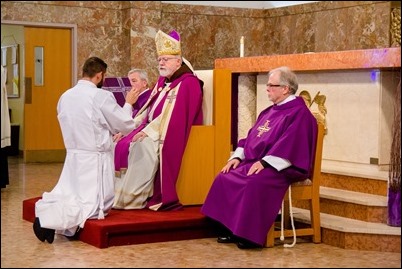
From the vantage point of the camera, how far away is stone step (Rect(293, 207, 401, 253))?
5496 millimetres

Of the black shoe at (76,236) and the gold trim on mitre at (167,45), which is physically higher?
the gold trim on mitre at (167,45)

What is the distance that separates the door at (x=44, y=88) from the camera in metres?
11.9

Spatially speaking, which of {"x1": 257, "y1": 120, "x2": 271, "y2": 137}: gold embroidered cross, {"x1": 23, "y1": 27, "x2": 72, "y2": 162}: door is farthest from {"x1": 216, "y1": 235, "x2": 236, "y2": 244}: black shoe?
{"x1": 23, "y1": 27, "x2": 72, "y2": 162}: door

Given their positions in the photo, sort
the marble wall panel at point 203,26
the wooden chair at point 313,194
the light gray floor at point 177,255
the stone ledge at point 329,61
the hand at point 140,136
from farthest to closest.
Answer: the marble wall panel at point 203,26
the hand at point 140,136
the stone ledge at point 329,61
the wooden chair at point 313,194
the light gray floor at point 177,255

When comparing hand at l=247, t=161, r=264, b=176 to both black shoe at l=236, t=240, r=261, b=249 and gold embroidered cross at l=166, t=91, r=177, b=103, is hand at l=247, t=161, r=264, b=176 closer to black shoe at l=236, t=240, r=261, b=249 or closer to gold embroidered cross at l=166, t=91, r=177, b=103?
black shoe at l=236, t=240, r=261, b=249

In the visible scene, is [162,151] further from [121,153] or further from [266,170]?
[266,170]

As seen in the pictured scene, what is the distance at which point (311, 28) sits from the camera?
12.0 metres

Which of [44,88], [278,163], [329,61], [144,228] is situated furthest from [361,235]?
[44,88]

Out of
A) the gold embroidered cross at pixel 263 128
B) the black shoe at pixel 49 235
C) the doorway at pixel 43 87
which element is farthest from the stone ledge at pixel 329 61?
the doorway at pixel 43 87

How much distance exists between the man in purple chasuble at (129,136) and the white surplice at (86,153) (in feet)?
1.68

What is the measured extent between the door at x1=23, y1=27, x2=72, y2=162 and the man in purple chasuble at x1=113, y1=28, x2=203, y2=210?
18.5 ft

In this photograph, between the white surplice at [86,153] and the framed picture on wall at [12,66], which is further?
the framed picture on wall at [12,66]

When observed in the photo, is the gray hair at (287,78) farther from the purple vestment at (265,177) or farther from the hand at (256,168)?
the hand at (256,168)

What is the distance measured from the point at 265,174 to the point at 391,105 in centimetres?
160
